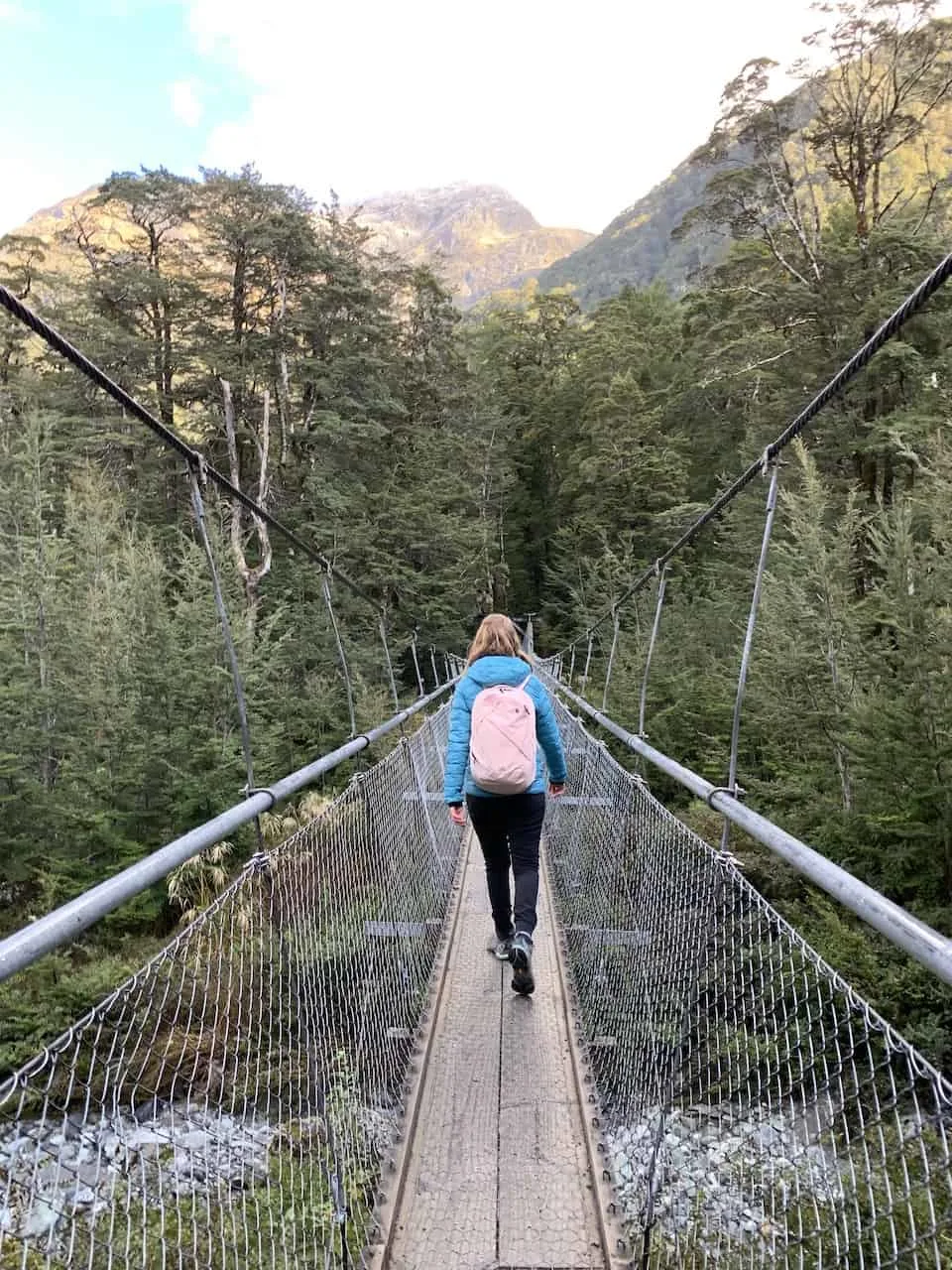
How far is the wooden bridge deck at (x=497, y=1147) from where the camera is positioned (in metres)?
1.48

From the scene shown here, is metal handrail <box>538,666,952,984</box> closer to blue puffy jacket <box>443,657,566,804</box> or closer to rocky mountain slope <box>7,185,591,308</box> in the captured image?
blue puffy jacket <box>443,657,566,804</box>

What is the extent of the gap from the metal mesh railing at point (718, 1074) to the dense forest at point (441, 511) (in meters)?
1.52

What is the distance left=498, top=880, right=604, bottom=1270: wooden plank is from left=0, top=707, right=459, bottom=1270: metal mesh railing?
0.91ft

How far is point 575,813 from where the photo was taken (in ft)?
11.1

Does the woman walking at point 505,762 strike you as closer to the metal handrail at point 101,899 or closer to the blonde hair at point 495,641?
the blonde hair at point 495,641

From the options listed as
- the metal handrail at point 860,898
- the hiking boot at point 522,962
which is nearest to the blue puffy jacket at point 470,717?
the hiking boot at point 522,962

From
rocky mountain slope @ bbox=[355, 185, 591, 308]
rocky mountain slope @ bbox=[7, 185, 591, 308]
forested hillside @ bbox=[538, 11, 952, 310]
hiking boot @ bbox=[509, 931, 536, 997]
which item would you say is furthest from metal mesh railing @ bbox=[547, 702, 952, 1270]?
rocky mountain slope @ bbox=[355, 185, 591, 308]

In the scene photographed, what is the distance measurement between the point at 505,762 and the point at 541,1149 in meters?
0.92

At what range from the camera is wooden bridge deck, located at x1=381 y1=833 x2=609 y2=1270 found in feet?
4.86

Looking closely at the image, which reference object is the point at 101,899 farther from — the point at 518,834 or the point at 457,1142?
→ the point at 518,834

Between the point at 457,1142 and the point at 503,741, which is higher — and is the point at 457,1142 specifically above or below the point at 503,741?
below

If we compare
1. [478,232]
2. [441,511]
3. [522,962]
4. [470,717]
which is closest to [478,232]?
[478,232]

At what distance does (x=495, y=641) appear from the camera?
233cm

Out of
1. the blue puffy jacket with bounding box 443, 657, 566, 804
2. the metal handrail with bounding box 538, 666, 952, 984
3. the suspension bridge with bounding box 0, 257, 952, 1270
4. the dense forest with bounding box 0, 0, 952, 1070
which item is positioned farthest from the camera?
the dense forest with bounding box 0, 0, 952, 1070
